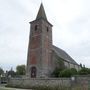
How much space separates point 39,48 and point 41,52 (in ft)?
3.49

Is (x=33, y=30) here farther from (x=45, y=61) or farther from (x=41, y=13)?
(x=45, y=61)

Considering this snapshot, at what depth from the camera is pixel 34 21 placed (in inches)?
1411

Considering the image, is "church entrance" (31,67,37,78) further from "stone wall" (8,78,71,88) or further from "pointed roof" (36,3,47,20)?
"pointed roof" (36,3,47,20)

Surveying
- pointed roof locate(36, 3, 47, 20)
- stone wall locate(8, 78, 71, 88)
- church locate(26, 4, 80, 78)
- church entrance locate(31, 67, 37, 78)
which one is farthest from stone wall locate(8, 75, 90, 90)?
pointed roof locate(36, 3, 47, 20)

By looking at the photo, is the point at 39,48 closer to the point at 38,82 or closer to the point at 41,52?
the point at 41,52

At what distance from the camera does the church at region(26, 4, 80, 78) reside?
1275 inches

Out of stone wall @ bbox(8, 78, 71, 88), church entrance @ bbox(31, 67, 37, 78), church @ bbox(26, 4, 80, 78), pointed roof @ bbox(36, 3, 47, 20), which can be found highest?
pointed roof @ bbox(36, 3, 47, 20)

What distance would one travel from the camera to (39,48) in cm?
3309

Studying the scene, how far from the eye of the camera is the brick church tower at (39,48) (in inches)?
1271

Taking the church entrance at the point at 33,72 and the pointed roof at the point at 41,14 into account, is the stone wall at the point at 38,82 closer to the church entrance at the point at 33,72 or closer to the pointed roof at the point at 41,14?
the church entrance at the point at 33,72

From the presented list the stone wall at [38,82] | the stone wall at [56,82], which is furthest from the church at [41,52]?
the stone wall at [56,82]

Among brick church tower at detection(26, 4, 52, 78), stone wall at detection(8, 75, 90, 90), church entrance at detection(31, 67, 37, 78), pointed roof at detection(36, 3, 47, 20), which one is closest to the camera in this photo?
stone wall at detection(8, 75, 90, 90)

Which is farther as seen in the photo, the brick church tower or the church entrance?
the church entrance

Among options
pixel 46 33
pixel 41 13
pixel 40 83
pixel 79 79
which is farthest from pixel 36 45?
pixel 79 79
